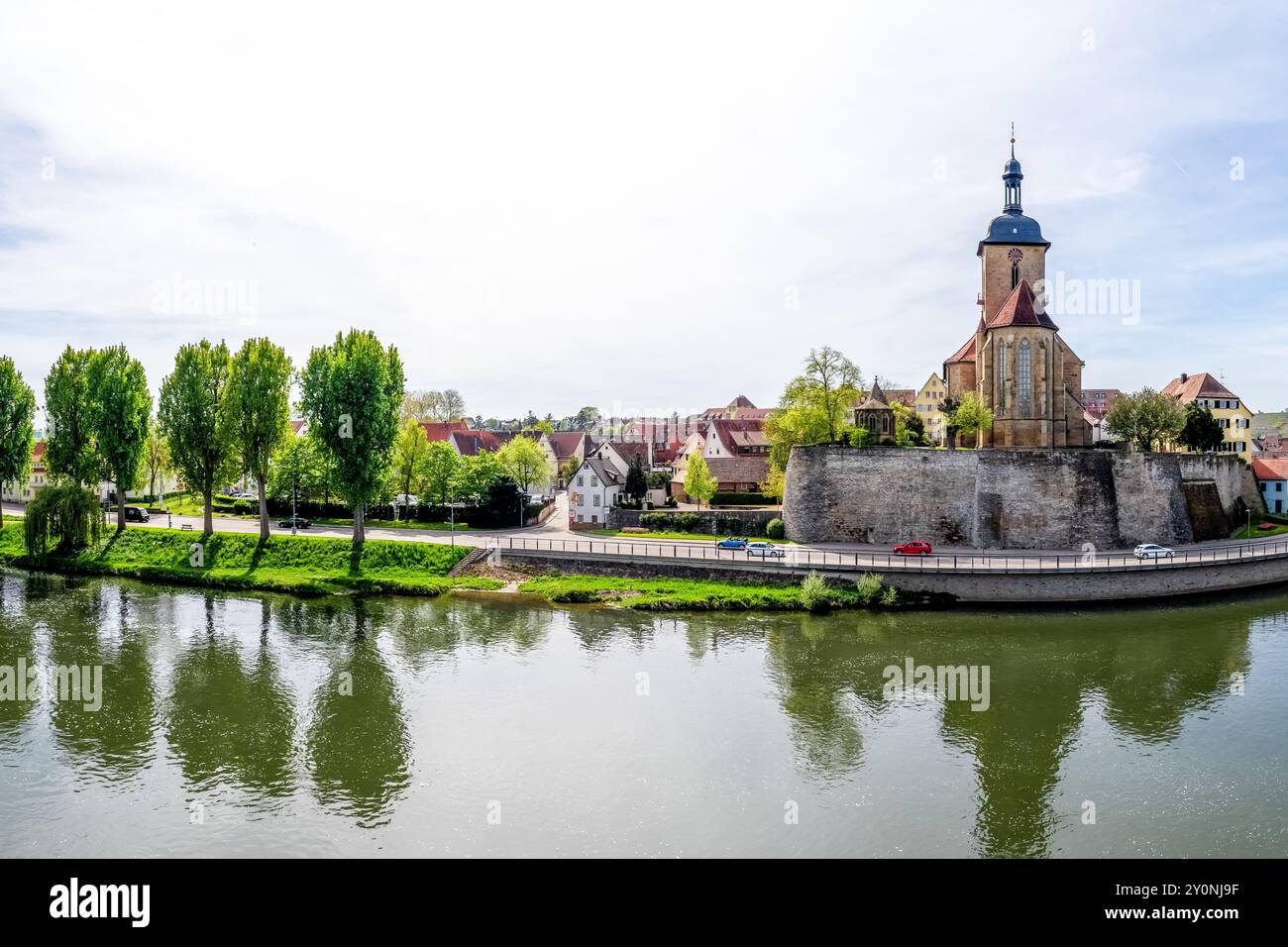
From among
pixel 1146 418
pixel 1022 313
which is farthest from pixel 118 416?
pixel 1146 418

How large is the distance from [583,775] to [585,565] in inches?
838

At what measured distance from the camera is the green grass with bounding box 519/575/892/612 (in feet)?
110

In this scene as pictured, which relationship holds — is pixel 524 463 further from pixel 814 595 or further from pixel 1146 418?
pixel 1146 418

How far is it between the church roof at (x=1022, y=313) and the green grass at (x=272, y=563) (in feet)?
94.8

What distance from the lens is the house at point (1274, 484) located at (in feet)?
186

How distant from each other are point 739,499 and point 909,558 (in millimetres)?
16233

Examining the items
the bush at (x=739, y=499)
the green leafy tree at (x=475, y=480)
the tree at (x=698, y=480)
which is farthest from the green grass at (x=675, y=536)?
the bush at (x=739, y=499)

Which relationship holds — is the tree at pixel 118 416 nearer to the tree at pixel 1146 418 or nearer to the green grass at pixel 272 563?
the green grass at pixel 272 563

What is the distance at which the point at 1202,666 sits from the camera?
2608cm

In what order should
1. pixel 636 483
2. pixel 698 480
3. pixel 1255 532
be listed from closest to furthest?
1. pixel 1255 532
2. pixel 698 480
3. pixel 636 483

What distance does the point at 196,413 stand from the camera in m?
41.8

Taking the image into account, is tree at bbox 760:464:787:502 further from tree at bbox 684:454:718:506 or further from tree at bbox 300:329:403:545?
tree at bbox 300:329:403:545
